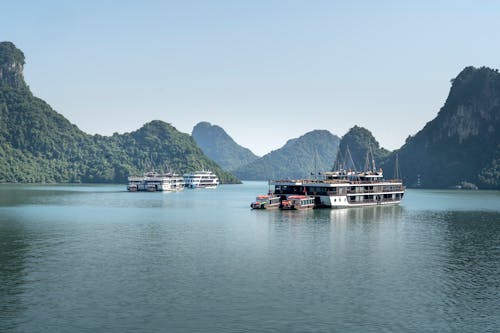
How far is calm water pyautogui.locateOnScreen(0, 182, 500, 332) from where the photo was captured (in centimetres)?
3644

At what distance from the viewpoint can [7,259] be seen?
5709 centimetres

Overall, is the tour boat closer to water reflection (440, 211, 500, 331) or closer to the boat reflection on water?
the boat reflection on water

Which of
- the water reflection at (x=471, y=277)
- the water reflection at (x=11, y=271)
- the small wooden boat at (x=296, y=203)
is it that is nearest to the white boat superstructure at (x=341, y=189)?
the small wooden boat at (x=296, y=203)

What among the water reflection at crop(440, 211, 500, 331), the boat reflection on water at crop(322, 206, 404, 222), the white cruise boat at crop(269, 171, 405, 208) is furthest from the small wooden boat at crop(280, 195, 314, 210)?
the water reflection at crop(440, 211, 500, 331)

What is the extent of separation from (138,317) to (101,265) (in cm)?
1932

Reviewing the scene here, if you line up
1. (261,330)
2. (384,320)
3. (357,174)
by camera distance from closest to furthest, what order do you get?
1. (261,330)
2. (384,320)
3. (357,174)

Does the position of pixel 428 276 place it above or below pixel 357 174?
below

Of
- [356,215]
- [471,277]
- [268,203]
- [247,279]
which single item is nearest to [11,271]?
[247,279]

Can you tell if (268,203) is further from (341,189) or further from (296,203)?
(341,189)

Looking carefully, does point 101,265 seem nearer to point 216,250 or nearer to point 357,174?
point 216,250

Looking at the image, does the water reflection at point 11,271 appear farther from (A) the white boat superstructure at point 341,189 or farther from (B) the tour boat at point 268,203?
(A) the white boat superstructure at point 341,189

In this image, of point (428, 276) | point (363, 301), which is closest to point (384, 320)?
point (363, 301)

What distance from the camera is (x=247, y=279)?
4859 cm

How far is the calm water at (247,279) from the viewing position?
36.4 m
